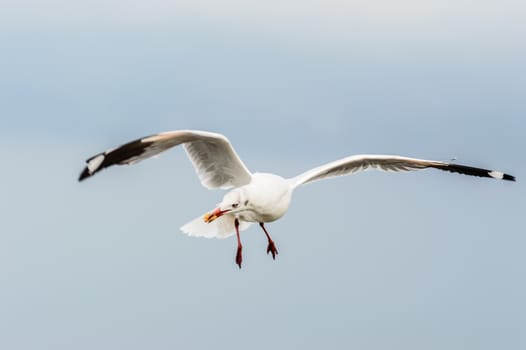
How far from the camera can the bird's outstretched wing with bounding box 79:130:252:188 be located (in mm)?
16203

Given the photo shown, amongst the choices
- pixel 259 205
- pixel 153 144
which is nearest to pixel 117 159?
pixel 153 144

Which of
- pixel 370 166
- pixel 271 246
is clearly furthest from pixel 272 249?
pixel 370 166

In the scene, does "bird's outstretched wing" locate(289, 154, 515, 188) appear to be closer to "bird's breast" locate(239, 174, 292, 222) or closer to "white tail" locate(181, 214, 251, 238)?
"bird's breast" locate(239, 174, 292, 222)

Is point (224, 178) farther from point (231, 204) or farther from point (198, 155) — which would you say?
A: point (231, 204)

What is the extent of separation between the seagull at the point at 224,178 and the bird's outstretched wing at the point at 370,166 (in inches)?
0.8

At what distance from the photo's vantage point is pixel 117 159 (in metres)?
16.2

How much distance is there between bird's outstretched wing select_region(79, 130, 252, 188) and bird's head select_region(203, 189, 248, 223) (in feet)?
1.86

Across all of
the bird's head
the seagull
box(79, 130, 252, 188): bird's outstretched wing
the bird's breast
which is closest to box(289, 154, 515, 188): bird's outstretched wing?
the seagull

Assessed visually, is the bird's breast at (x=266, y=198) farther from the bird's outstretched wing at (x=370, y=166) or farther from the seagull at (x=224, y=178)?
the bird's outstretched wing at (x=370, y=166)

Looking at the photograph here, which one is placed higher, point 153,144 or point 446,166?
point 153,144

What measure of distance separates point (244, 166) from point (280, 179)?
533 mm

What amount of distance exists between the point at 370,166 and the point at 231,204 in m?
3.55

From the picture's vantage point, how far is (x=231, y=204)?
17.2 m

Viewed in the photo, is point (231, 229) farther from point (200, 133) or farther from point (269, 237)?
point (200, 133)
